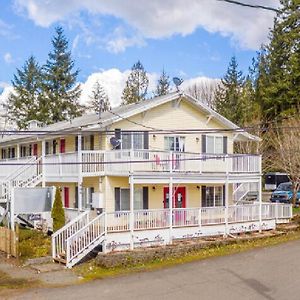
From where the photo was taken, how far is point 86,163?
21.3 metres

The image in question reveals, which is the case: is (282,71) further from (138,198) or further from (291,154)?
(138,198)

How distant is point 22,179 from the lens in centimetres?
2492

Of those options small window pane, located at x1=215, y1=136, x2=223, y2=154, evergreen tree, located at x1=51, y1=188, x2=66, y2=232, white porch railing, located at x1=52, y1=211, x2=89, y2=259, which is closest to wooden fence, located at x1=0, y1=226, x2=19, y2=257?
white porch railing, located at x1=52, y1=211, x2=89, y2=259

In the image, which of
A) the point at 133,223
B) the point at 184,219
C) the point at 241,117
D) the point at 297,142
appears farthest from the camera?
the point at 241,117

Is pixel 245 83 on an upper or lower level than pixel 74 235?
upper

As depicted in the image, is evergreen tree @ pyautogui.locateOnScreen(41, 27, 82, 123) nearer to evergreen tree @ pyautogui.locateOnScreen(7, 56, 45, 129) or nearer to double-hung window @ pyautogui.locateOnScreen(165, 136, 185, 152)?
evergreen tree @ pyautogui.locateOnScreen(7, 56, 45, 129)

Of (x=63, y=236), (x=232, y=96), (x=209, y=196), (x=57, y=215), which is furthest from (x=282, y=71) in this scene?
(x=63, y=236)

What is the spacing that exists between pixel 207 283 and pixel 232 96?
43.6m

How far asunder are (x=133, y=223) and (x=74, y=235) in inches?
110

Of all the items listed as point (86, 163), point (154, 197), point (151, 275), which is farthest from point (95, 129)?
point (151, 275)

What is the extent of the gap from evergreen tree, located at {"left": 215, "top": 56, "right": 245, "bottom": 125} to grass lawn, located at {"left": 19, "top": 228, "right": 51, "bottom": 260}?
35.3 meters

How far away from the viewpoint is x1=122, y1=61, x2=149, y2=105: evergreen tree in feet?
213

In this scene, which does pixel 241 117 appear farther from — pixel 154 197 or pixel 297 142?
pixel 154 197

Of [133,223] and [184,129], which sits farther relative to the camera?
[184,129]
